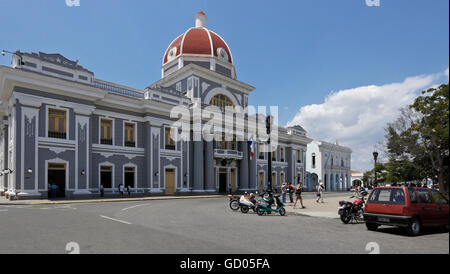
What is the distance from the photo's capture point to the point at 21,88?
2355cm

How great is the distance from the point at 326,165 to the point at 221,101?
35.4 metres

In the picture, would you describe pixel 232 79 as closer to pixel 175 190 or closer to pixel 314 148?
pixel 175 190

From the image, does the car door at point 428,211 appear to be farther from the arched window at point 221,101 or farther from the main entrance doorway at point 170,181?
the arched window at point 221,101

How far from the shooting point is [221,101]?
42.8m

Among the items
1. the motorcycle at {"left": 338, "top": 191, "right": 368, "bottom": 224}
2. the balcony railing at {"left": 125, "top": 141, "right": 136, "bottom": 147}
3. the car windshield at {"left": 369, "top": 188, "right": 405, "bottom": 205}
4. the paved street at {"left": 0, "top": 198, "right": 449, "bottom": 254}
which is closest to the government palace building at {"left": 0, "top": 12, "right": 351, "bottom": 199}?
the balcony railing at {"left": 125, "top": 141, "right": 136, "bottom": 147}

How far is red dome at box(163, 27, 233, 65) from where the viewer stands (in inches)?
1666

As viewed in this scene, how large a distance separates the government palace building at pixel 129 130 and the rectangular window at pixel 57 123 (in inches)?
3.0

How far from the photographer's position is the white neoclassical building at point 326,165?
220 feet

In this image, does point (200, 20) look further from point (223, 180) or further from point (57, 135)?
point (57, 135)

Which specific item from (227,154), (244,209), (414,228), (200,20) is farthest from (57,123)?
(200,20)

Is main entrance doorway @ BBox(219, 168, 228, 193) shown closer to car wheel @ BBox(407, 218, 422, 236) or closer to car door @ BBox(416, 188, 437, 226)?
car wheel @ BBox(407, 218, 422, 236)

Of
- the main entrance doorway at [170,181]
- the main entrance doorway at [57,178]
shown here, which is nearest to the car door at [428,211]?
the main entrance doorway at [57,178]

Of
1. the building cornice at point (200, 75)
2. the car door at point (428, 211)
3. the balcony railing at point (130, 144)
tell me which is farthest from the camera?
the building cornice at point (200, 75)
